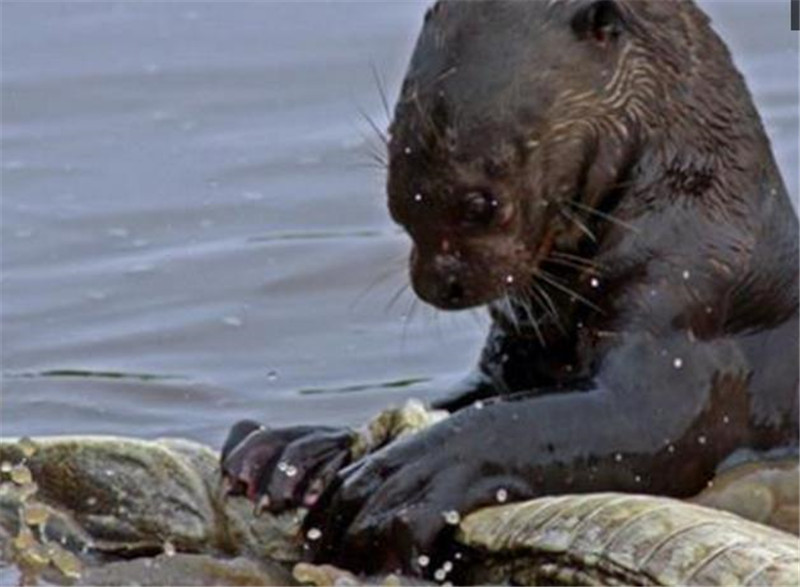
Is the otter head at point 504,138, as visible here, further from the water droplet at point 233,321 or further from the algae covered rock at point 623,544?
the water droplet at point 233,321

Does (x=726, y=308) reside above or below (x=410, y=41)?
above

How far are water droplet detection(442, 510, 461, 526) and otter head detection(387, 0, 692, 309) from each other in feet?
1.58

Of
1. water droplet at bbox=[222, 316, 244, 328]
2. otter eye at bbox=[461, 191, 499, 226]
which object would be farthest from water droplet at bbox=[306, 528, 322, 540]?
water droplet at bbox=[222, 316, 244, 328]

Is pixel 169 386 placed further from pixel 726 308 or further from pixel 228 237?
pixel 726 308

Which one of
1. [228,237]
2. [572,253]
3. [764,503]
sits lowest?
[228,237]

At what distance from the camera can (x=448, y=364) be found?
9805mm

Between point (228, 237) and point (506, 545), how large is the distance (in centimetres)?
428

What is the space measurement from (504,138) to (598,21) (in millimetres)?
364

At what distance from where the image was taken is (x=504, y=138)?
7.30 m

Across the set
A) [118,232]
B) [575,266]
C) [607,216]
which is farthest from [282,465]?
[118,232]

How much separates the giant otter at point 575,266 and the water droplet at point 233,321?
2.65 m

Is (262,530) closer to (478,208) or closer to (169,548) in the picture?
(169,548)

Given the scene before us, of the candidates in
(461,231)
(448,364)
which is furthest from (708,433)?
(448,364)

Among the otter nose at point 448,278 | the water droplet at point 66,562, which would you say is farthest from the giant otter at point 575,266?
the water droplet at point 66,562
